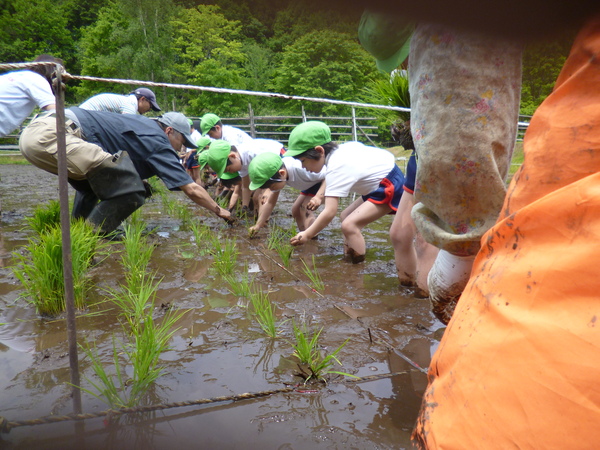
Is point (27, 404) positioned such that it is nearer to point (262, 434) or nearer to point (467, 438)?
point (262, 434)

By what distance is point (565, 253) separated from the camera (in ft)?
1.87

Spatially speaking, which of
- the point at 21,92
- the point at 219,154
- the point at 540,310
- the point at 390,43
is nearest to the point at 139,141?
the point at 21,92

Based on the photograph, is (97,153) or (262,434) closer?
(262,434)

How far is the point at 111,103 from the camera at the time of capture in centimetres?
533

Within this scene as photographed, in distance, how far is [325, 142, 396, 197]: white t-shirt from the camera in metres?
3.62

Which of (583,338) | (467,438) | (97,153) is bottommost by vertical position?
(97,153)

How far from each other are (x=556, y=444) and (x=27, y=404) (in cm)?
166

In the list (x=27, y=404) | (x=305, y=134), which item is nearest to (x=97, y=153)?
(x=305, y=134)

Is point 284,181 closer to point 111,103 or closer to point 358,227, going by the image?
point 358,227

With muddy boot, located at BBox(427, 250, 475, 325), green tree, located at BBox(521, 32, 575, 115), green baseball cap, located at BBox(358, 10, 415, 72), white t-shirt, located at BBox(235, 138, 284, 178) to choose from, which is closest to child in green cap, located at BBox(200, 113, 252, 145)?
white t-shirt, located at BBox(235, 138, 284, 178)

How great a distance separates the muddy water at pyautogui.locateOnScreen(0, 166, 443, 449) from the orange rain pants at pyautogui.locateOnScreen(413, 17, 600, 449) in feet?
2.83

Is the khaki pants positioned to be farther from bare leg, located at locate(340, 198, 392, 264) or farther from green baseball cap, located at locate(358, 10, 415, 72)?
green baseball cap, located at locate(358, 10, 415, 72)

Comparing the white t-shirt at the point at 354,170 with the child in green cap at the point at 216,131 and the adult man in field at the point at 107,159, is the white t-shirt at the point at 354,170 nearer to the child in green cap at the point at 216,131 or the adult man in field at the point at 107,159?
the adult man in field at the point at 107,159

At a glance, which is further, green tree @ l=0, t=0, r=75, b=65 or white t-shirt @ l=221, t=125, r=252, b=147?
white t-shirt @ l=221, t=125, r=252, b=147
